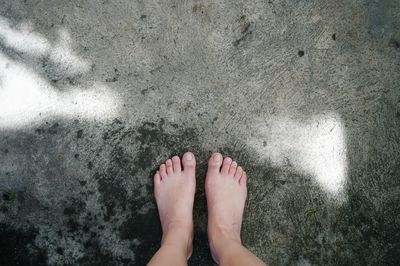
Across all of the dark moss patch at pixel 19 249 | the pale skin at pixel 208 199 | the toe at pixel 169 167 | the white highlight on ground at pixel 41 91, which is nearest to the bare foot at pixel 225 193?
the pale skin at pixel 208 199

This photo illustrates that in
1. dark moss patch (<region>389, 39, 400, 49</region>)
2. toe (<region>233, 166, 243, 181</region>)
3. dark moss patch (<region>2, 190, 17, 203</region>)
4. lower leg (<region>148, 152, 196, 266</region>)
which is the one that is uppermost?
dark moss patch (<region>389, 39, 400, 49</region>)

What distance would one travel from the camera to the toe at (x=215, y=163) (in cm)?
201

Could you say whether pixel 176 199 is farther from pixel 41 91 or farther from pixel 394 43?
pixel 394 43

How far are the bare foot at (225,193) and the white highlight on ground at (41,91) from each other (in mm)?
663

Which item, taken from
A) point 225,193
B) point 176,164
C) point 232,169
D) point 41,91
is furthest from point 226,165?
point 41,91

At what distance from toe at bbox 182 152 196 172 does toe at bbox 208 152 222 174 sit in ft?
0.30

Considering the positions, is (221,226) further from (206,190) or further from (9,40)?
(9,40)

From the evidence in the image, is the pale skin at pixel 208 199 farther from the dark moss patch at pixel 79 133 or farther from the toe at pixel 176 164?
the dark moss patch at pixel 79 133

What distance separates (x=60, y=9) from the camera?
6.82 ft

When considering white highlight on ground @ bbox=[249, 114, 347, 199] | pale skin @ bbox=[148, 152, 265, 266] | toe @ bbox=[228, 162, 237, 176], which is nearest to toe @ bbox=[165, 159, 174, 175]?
pale skin @ bbox=[148, 152, 265, 266]

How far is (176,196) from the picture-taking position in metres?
1.96

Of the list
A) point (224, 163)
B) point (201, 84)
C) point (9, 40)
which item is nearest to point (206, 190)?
point (224, 163)

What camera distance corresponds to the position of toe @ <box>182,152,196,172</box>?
2.00 metres

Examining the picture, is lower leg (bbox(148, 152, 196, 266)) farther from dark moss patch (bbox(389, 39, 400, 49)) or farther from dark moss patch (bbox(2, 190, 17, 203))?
dark moss patch (bbox(389, 39, 400, 49))
